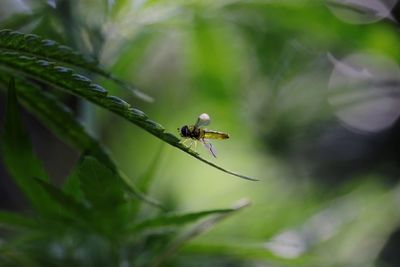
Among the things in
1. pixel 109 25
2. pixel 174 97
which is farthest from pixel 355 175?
pixel 109 25

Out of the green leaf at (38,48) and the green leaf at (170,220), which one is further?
the green leaf at (170,220)

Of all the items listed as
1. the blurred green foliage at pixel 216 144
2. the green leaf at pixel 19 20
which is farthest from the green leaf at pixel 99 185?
the green leaf at pixel 19 20

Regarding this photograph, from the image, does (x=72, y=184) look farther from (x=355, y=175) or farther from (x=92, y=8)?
(x=355, y=175)

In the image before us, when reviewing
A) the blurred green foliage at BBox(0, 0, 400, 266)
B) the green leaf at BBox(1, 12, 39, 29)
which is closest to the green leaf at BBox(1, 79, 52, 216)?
the blurred green foliage at BBox(0, 0, 400, 266)

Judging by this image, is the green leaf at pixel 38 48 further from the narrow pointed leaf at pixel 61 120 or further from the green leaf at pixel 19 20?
the green leaf at pixel 19 20

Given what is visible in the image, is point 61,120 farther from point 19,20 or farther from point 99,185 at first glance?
point 19,20

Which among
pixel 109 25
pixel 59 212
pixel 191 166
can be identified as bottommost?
pixel 59 212
